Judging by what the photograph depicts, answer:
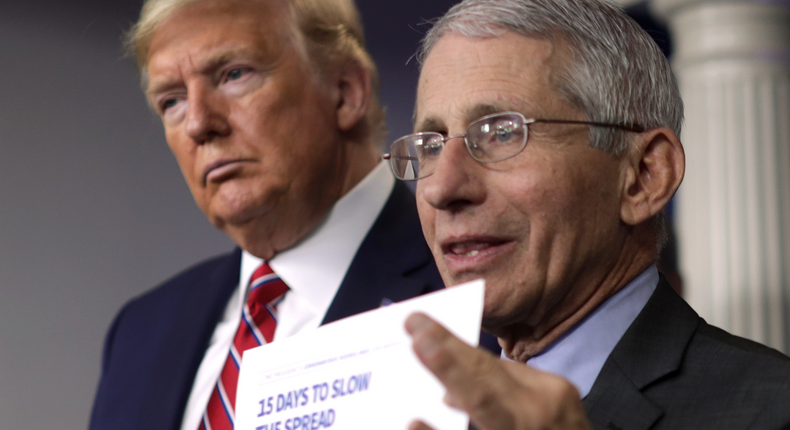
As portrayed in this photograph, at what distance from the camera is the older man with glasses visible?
49.8 inches

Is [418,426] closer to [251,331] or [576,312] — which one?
[576,312]

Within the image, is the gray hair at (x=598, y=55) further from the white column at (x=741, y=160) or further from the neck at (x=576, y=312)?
the white column at (x=741, y=160)

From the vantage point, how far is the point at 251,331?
199 centimetres

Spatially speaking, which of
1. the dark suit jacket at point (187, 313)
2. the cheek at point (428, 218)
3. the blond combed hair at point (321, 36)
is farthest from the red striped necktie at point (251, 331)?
the cheek at point (428, 218)

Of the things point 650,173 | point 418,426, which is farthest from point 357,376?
point 650,173

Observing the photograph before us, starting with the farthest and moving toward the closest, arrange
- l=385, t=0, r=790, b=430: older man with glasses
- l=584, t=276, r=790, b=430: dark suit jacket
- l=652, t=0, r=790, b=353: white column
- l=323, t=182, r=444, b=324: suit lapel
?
l=652, t=0, r=790, b=353: white column → l=323, t=182, r=444, b=324: suit lapel → l=385, t=0, r=790, b=430: older man with glasses → l=584, t=276, r=790, b=430: dark suit jacket

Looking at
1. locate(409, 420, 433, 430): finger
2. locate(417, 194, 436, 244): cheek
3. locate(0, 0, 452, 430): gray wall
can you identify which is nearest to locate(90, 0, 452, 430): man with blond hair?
locate(417, 194, 436, 244): cheek

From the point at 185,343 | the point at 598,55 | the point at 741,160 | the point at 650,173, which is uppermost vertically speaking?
the point at 598,55

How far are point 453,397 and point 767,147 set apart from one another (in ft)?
9.19

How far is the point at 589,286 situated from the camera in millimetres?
1354

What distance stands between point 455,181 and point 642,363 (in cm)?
42

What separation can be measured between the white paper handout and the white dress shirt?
35.5 inches

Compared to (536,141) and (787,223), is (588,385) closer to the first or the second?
(536,141)

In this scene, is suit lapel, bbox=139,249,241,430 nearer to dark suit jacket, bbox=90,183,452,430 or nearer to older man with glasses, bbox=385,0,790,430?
dark suit jacket, bbox=90,183,452,430
